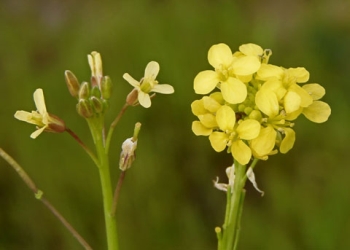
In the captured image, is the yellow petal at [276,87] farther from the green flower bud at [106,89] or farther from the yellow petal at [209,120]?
the green flower bud at [106,89]

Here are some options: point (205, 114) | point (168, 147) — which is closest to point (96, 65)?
point (205, 114)

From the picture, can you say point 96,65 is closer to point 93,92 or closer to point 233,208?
point 93,92

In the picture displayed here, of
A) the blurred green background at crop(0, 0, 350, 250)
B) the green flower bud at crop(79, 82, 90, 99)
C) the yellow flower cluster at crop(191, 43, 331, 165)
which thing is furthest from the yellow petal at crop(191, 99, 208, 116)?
the blurred green background at crop(0, 0, 350, 250)

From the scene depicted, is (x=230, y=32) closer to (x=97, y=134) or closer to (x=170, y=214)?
(x=170, y=214)

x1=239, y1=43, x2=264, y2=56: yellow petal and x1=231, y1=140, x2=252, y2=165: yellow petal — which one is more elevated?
x1=239, y1=43, x2=264, y2=56: yellow petal

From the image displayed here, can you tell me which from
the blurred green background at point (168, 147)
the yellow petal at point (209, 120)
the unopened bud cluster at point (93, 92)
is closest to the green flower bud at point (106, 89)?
the unopened bud cluster at point (93, 92)

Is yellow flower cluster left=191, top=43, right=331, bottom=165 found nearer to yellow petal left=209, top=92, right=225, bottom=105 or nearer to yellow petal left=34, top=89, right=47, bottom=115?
yellow petal left=209, top=92, right=225, bottom=105

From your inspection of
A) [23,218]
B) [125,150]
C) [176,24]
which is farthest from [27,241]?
[125,150]
